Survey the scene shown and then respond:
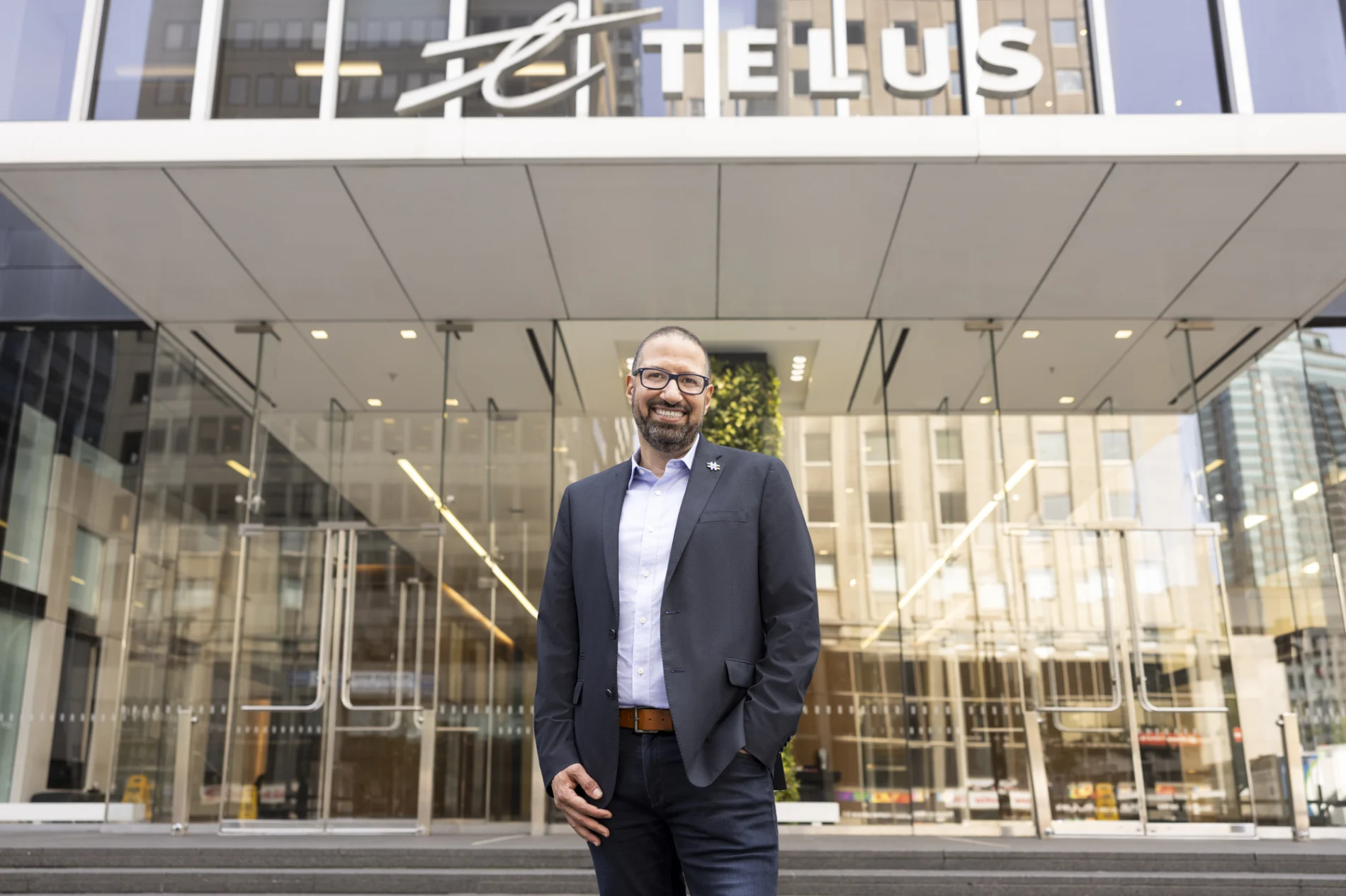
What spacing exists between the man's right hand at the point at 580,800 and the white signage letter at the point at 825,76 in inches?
234

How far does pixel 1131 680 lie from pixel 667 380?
7.62m

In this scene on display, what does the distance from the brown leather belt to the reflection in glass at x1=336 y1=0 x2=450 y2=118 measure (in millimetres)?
5981

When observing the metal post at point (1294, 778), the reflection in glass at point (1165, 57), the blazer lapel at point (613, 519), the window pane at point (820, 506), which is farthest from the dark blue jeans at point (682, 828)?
the metal post at point (1294, 778)

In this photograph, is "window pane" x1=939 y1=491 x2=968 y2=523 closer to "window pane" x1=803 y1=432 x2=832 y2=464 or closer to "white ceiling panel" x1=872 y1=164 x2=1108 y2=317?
"window pane" x1=803 y1=432 x2=832 y2=464

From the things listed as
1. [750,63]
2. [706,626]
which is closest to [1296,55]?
[750,63]

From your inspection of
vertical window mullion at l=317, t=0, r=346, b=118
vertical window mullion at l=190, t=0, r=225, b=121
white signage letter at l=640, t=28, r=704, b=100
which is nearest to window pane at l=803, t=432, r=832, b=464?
white signage letter at l=640, t=28, r=704, b=100

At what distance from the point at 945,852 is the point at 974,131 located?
425cm

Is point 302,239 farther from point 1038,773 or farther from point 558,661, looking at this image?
point 1038,773

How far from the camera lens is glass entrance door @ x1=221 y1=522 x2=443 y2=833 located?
878 cm

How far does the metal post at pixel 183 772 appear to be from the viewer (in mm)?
8789

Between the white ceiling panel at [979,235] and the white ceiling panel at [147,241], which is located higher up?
the white ceiling panel at [147,241]

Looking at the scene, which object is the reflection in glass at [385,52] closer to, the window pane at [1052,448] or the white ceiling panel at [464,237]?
the white ceiling panel at [464,237]

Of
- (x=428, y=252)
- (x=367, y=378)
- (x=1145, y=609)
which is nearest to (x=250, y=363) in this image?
(x=367, y=378)

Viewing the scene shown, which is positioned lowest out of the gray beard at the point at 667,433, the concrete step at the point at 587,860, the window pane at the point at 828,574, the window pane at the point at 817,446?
the concrete step at the point at 587,860
